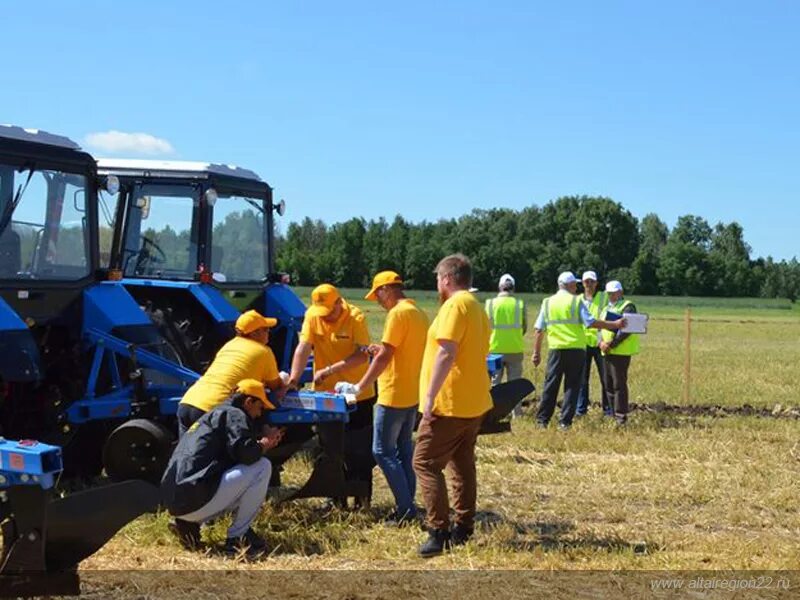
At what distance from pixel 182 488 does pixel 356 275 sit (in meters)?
75.5

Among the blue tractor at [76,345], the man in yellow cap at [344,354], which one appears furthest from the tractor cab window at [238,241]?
the man in yellow cap at [344,354]

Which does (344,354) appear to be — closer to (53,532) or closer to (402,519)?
(402,519)

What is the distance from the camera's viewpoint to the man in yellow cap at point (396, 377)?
669 centimetres

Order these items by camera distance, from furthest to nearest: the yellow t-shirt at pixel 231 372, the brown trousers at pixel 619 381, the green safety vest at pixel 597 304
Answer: the green safety vest at pixel 597 304 < the brown trousers at pixel 619 381 < the yellow t-shirt at pixel 231 372

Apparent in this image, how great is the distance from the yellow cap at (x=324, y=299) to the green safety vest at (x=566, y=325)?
447 cm

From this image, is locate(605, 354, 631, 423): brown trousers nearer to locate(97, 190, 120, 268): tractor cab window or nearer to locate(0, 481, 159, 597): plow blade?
locate(97, 190, 120, 268): tractor cab window

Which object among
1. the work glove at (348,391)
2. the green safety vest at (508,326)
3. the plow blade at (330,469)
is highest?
the green safety vest at (508,326)

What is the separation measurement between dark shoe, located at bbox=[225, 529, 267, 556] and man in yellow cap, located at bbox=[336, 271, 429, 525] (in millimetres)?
1048

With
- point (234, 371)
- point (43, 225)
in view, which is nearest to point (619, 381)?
point (234, 371)

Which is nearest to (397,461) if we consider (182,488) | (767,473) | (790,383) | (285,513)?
(285,513)

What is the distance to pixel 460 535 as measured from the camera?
6297 mm

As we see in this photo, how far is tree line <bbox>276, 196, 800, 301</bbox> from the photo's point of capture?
266 ft

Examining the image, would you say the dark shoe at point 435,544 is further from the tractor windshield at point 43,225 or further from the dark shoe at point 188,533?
the tractor windshield at point 43,225

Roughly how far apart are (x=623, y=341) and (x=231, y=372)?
638 cm
